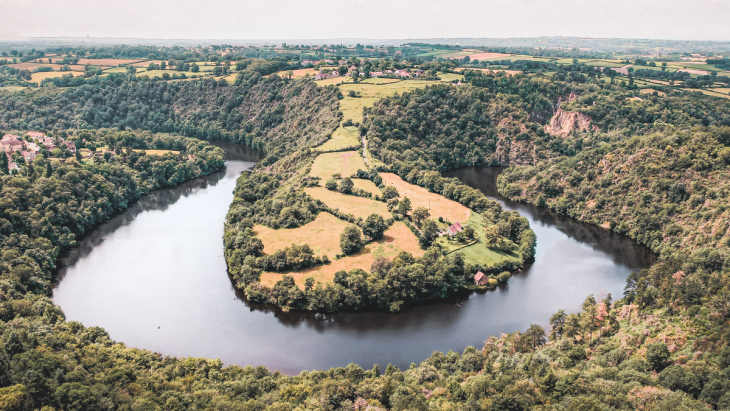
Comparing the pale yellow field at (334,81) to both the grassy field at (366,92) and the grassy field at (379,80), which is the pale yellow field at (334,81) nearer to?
the grassy field at (366,92)

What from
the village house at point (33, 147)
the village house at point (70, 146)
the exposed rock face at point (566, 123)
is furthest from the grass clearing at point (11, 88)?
the exposed rock face at point (566, 123)

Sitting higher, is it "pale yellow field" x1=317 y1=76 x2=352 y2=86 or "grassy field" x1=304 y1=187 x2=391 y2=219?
"pale yellow field" x1=317 y1=76 x2=352 y2=86

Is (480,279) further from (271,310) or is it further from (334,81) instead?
(334,81)

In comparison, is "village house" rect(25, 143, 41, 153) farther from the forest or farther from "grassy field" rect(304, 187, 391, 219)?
"grassy field" rect(304, 187, 391, 219)

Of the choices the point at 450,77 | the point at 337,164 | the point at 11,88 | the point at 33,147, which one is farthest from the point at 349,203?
the point at 11,88

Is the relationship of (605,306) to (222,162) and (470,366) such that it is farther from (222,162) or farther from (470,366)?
(222,162)

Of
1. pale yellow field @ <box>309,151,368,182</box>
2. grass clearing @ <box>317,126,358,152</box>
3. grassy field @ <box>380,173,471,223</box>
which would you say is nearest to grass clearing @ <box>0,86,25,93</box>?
grass clearing @ <box>317,126,358,152</box>

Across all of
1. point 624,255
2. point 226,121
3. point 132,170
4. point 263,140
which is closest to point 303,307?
point 624,255
